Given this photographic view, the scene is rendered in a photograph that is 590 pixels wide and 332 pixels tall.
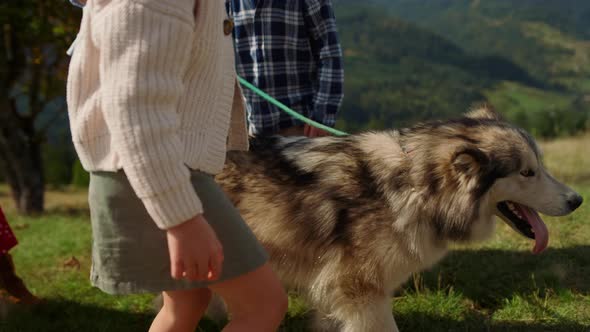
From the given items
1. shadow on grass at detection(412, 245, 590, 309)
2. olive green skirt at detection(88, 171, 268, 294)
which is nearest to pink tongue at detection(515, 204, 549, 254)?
shadow on grass at detection(412, 245, 590, 309)

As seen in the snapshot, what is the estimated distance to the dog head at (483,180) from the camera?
282 cm

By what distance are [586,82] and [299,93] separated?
135863mm

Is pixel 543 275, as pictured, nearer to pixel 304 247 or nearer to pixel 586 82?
pixel 304 247

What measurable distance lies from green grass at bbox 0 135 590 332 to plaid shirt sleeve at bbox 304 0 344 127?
1370 mm

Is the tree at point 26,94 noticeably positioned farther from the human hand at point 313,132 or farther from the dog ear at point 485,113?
the dog ear at point 485,113

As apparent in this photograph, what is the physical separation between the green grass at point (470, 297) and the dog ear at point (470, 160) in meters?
1.15

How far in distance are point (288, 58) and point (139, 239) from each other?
2424 millimetres

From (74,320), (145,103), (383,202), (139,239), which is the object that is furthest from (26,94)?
(145,103)

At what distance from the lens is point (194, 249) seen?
5.00 feet

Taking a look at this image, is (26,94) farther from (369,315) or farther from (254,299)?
(254,299)

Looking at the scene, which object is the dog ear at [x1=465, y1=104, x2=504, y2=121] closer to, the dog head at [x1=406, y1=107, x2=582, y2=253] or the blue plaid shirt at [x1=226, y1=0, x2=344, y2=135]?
the dog head at [x1=406, y1=107, x2=582, y2=253]

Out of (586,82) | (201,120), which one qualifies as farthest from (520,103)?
(201,120)

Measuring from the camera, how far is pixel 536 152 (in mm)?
2973

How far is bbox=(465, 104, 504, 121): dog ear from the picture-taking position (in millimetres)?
3301
